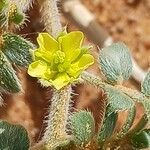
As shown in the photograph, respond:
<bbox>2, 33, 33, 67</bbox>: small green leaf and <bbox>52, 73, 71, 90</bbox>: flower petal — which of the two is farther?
<bbox>2, 33, 33, 67</bbox>: small green leaf

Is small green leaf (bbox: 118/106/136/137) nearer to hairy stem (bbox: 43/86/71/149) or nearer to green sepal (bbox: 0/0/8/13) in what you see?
hairy stem (bbox: 43/86/71/149)

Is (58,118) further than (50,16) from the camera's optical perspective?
No

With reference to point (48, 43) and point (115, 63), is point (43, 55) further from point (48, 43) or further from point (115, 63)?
point (115, 63)

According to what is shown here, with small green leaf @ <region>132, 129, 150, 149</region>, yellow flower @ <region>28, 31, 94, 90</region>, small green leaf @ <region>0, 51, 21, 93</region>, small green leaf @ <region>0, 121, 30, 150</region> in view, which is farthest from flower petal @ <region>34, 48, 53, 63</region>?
small green leaf @ <region>132, 129, 150, 149</region>

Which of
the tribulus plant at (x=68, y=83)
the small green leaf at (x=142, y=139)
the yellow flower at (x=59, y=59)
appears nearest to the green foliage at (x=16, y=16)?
the tribulus plant at (x=68, y=83)

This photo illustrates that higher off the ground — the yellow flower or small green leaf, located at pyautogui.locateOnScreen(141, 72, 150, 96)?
the yellow flower

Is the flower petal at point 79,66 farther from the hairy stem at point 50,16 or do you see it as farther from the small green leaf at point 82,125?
the hairy stem at point 50,16

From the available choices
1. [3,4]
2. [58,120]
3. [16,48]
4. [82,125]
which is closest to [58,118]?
[58,120]
